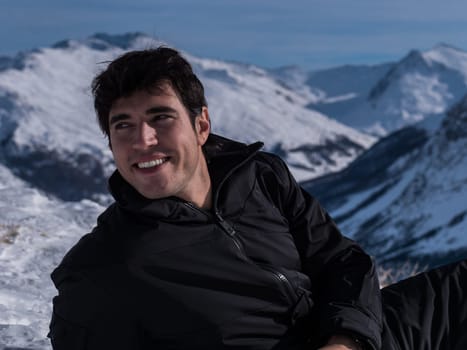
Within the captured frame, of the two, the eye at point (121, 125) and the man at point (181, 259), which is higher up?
the eye at point (121, 125)

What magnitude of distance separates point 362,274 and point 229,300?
115 cm

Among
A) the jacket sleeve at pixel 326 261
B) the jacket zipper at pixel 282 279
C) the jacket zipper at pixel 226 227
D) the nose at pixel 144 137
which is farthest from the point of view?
the jacket sleeve at pixel 326 261

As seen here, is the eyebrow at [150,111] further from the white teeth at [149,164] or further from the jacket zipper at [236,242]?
the jacket zipper at [236,242]

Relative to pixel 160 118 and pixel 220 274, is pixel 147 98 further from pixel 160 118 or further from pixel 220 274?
pixel 220 274

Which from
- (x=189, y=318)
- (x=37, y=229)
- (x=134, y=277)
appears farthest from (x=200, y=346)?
(x=37, y=229)

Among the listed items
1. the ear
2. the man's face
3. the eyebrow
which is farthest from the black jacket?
the eyebrow

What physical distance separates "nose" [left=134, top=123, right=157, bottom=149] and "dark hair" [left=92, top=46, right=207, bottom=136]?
242mm

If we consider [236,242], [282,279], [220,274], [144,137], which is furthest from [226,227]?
[144,137]

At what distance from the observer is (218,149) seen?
5.46 m

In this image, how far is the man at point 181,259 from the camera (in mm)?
4473

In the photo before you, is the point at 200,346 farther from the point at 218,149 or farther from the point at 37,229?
the point at 37,229

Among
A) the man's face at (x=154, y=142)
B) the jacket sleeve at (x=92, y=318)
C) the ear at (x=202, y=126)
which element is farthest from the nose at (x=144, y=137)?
the jacket sleeve at (x=92, y=318)

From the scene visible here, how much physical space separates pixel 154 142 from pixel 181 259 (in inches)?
30.4

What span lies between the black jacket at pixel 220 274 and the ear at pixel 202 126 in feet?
0.94
